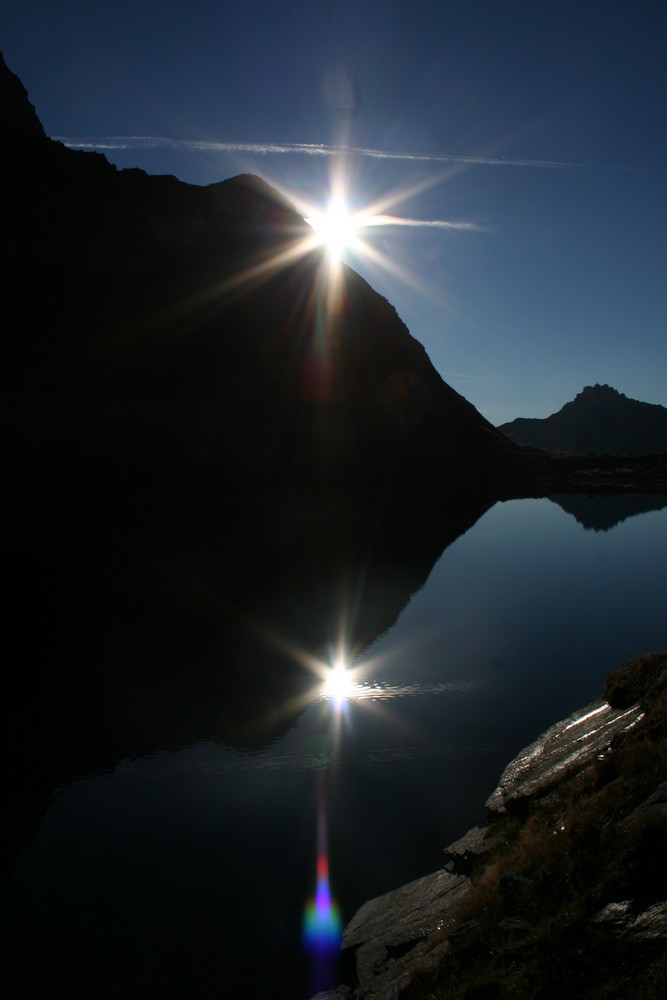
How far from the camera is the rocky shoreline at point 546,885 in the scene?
727cm

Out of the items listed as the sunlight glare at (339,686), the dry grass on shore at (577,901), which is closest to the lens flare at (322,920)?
the dry grass on shore at (577,901)

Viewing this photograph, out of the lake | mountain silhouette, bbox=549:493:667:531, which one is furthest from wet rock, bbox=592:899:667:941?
mountain silhouette, bbox=549:493:667:531

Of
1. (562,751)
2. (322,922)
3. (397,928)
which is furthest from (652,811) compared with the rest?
(322,922)

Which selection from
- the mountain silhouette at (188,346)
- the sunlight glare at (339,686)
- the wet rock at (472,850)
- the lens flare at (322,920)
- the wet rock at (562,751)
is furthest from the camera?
the mountain silhouette at (188,346)

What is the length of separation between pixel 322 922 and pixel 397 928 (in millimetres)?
2146

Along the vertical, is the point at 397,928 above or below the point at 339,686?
below

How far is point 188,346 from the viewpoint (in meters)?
123

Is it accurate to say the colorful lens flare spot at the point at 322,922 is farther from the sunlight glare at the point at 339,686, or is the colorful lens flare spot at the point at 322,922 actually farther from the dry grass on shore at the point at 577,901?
the sunlight glare at the point at 339,686

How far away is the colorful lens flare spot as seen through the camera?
40.1ft

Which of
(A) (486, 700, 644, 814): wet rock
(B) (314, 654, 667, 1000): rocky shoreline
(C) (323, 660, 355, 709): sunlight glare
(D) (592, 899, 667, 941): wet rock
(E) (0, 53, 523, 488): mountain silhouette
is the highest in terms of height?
(E) (0, 53, 523, 488): mountain silhouette

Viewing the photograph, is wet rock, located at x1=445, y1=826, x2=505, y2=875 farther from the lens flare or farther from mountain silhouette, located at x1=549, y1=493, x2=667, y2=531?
mountain silhouette, located at x1=549, y1=493, x2=667, y2=531

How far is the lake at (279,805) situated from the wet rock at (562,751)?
214cm

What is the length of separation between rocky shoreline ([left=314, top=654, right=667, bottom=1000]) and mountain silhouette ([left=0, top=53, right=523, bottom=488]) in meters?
92.8

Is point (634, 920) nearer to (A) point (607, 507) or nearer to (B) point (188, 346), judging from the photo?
(A) point (607, 507)
